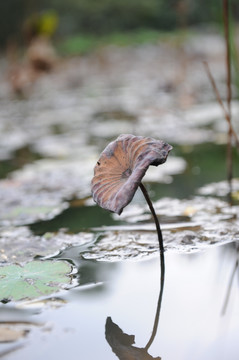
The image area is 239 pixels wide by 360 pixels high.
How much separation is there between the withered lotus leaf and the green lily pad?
0.57 ft

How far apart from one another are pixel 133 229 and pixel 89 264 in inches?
10.4

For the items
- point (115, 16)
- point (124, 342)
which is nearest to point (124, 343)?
point (124, 342)

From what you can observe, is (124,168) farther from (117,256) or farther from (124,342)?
(124,342)

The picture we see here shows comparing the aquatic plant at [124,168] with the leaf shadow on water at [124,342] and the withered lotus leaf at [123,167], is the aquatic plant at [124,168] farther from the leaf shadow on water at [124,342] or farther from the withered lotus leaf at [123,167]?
the leaf shadow on water at [124,342]

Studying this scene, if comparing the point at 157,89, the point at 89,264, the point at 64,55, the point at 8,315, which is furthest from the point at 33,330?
the point at 64,55

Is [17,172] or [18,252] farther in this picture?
[17,172]

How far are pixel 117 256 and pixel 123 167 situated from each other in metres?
0.23

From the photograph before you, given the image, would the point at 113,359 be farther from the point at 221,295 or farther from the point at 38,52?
the point at 38,52

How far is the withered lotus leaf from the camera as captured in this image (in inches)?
36.4

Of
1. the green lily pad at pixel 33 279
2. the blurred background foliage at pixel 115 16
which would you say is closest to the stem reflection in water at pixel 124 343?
the green lily pad at pixel 33 279

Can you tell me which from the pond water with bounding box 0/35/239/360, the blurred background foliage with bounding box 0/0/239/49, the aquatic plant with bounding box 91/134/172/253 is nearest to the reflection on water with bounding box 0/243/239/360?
the pond water with bounding box 0/35/239/360

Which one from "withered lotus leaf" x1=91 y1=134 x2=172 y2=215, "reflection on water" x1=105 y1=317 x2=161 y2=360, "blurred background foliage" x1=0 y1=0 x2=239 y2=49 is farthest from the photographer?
"blurred background foliage" x1=0 y1=0 x2=239 y2=49

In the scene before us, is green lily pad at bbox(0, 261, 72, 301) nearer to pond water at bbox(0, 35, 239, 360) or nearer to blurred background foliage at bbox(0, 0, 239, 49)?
pond water at bbox(0, 35, 239, 360)

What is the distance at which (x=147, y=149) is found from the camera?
3.17 feet
